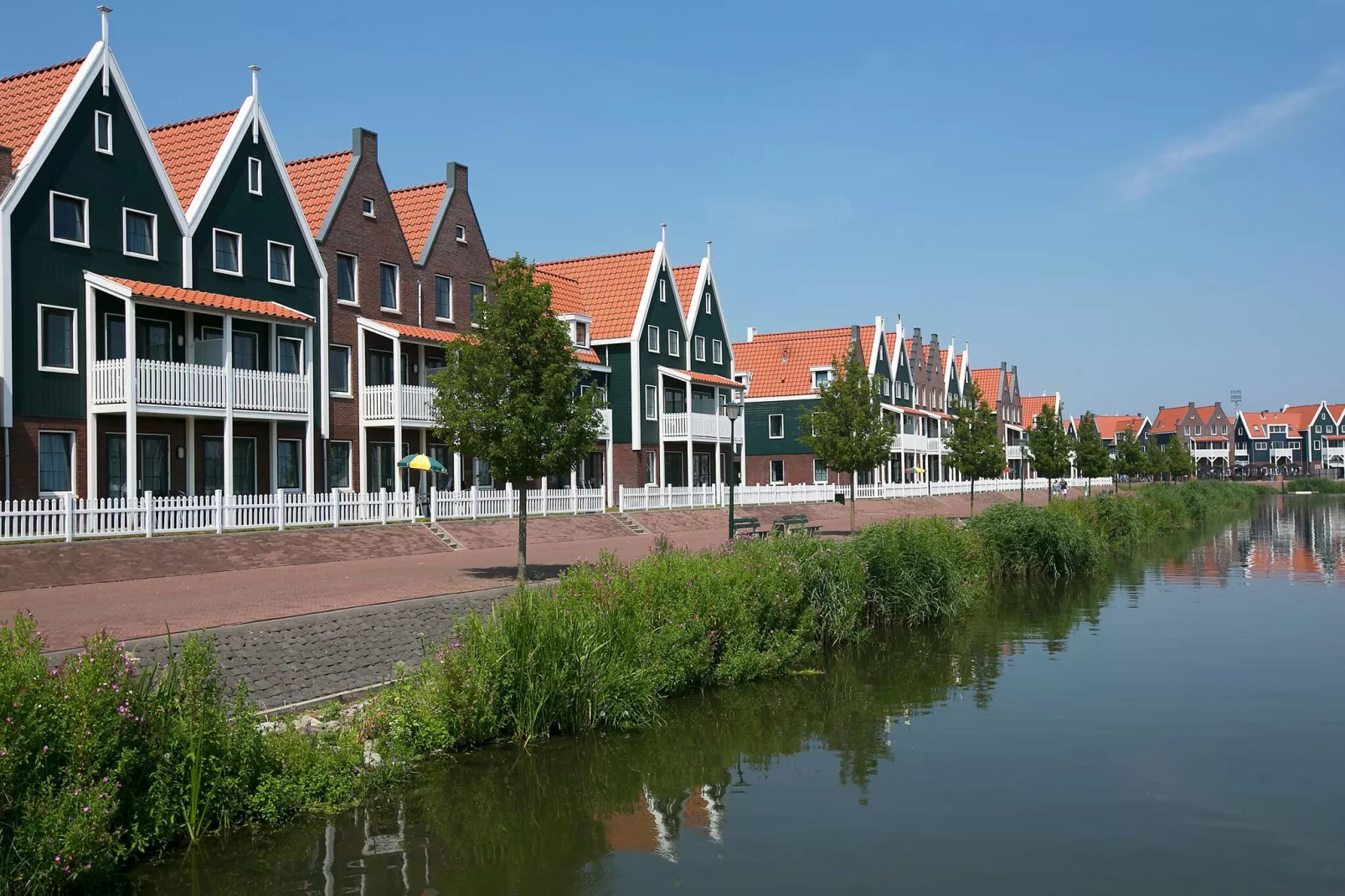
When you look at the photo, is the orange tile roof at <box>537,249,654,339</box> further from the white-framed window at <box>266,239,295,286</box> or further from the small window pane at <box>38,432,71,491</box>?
the small window pane at <box>38,432,71,491</box>

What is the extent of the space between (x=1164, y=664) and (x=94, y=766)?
15.4m

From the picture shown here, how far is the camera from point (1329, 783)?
11219 mm

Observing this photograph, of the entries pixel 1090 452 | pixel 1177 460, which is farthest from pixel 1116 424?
pixel 1090 452

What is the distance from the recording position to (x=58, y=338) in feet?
83.8

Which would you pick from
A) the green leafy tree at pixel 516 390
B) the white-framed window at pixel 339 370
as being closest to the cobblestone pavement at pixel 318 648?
the green leafy tree at pixel 516 390

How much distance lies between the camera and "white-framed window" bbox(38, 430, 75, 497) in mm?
25156

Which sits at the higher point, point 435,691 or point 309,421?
point 309,421

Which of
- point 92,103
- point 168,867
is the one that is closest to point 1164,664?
point 168,867

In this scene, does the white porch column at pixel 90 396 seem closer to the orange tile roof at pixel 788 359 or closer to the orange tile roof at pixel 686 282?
the orange tile roof at pixel 686 282

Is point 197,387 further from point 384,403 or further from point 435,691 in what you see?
point 435,691

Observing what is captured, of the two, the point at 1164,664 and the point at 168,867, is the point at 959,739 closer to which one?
the point at 1164,664

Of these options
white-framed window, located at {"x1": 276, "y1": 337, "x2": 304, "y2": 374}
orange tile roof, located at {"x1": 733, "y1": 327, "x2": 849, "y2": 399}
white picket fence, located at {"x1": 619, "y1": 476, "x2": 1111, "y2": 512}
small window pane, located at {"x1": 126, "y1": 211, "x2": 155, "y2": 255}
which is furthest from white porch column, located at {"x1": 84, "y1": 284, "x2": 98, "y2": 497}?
orange tile roof, located at {"x1": 733, "y1": 327, "x2": 849, "y2": 399}

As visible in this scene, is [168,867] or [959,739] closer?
[168,867]

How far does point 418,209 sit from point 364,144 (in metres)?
4.30
